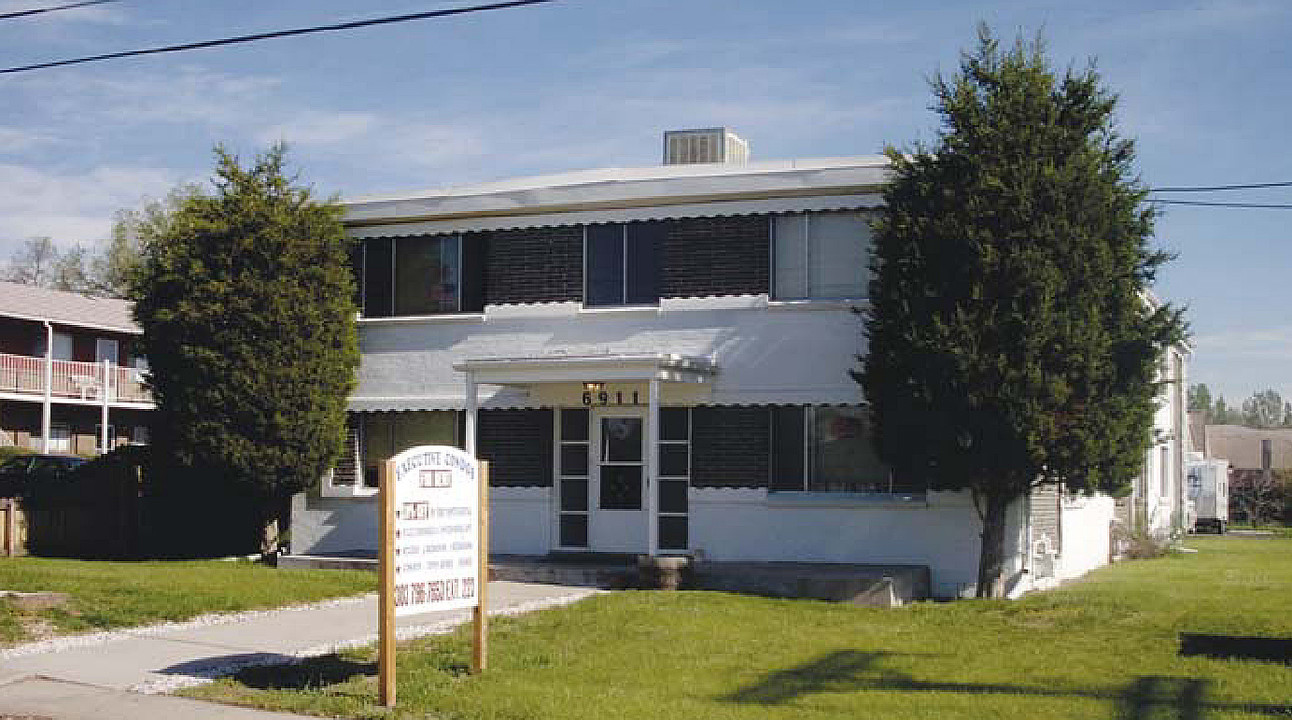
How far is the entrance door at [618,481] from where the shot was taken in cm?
1980

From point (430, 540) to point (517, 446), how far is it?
9323mm

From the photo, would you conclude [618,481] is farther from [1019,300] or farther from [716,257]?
[1019,300]

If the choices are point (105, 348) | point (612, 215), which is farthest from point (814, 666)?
point (105, 348)

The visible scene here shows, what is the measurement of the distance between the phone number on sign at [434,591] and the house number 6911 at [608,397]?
8341mm

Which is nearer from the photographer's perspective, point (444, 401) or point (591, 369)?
point (591, 369)

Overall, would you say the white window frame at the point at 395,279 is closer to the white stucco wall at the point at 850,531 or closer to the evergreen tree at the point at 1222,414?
the white stucco wall at the point at 850,531

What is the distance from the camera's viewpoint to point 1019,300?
16047 millimetres

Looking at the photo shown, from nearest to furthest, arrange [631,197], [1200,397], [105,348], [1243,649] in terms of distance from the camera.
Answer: [1243,649]
[631,197]
[105,348]
[1200,397]

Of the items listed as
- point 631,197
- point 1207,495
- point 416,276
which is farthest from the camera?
point 1207,495

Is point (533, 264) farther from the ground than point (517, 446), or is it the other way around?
point (533, 264)

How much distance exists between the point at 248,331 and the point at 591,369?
203 inches

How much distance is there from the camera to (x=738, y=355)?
19.2m

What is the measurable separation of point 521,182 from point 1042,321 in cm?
940

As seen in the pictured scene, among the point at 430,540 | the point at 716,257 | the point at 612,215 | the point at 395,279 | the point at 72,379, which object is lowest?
the point at 430,540
